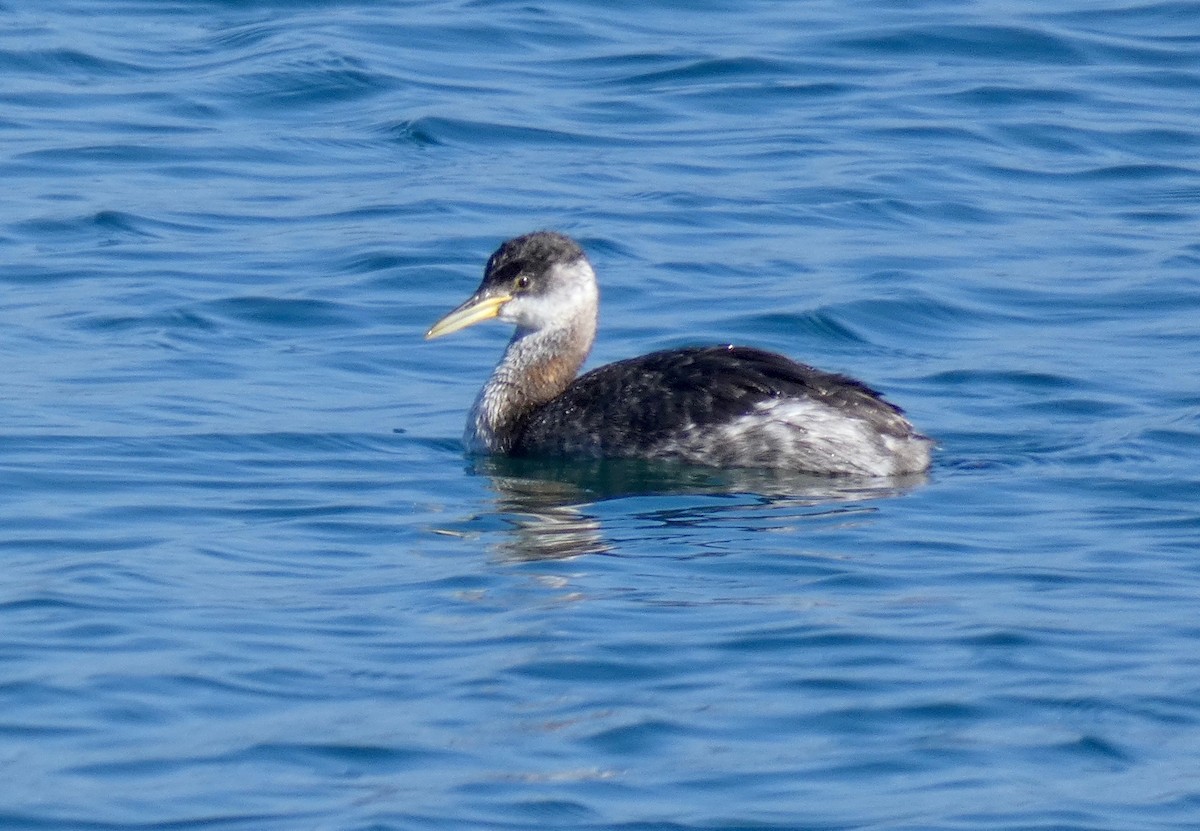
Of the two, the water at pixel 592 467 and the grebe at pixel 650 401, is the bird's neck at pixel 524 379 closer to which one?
the grebe at pixel 650 401

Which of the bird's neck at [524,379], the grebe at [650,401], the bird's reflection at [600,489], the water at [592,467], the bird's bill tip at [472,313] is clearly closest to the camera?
the water at [592,467]

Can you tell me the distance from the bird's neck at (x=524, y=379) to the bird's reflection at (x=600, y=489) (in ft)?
0.71

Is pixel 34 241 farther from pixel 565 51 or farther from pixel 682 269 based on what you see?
pixel 565 51

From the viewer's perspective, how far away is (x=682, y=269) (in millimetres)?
15844

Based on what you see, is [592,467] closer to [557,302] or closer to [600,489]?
[600,489]

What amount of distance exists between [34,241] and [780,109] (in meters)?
6.56

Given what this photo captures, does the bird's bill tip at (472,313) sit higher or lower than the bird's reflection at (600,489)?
higher

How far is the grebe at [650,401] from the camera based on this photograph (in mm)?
11375

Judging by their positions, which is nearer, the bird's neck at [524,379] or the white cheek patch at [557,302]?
the bird's neck at [524,379]

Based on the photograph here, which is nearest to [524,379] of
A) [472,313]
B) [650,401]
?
[472,313]

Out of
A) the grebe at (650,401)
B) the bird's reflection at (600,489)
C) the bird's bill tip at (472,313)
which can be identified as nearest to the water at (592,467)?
the bird's reflection at (600,489)

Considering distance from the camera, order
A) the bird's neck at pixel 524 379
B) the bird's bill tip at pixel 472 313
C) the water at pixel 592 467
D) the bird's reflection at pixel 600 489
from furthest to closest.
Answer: the bird's bill tip at pixel 472 313 < the bird's neck at pixel 524 379 < the bird's reflection at pixel 600 489 < the water at pixel 592 467

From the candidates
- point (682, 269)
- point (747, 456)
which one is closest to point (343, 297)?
point (682, 269)

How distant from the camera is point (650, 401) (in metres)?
11.7
